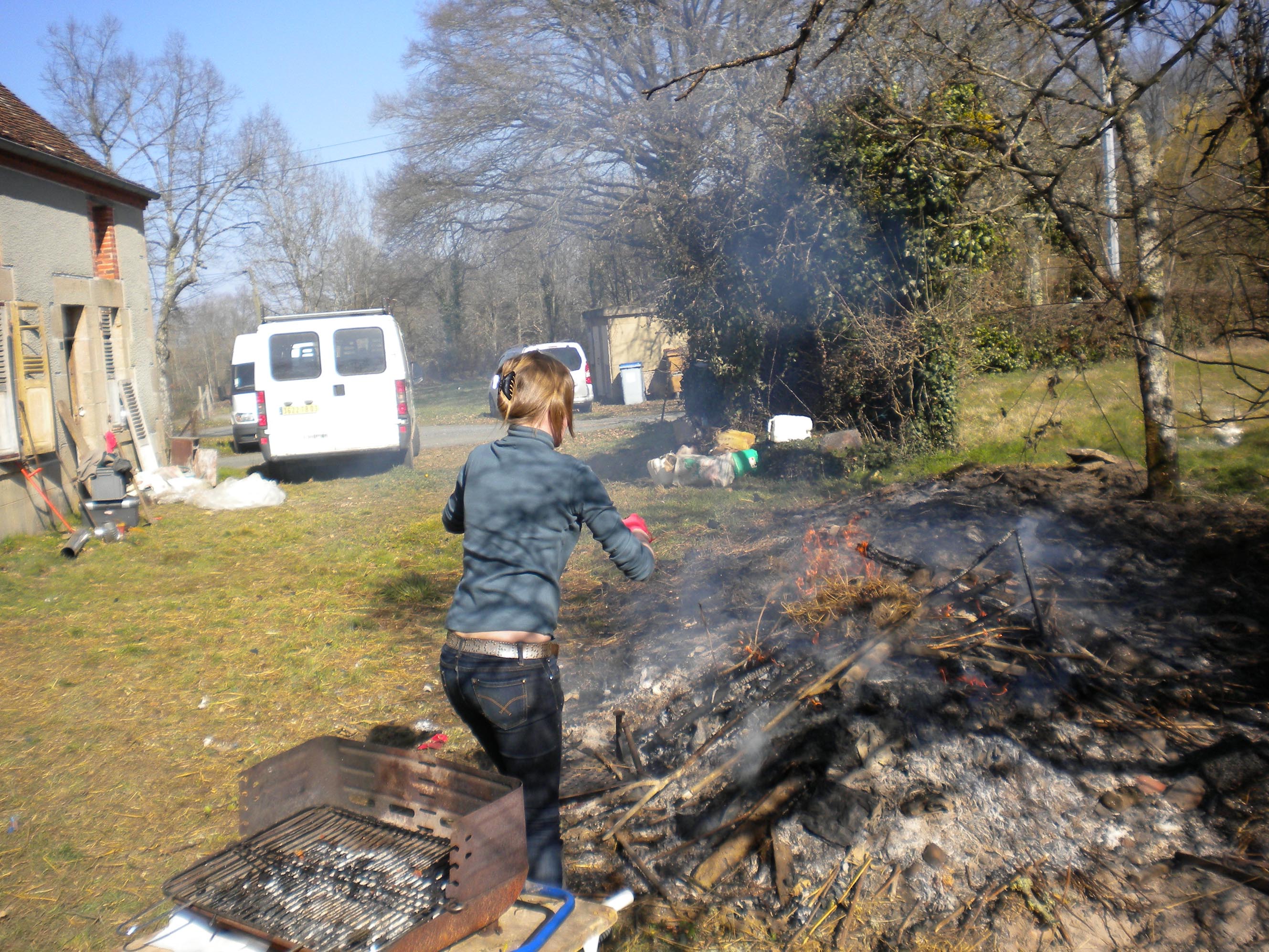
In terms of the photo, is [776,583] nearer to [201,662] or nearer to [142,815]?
[142,815]

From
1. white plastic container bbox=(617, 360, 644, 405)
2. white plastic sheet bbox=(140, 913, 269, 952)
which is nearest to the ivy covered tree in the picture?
white plastic sheet bbox=(140, 913, 269, 952)

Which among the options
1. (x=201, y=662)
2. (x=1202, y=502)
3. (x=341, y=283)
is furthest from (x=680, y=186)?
(x=341, y=283)

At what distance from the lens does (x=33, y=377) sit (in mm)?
9742

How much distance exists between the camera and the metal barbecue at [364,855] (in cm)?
207

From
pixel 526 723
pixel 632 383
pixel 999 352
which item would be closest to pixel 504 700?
pixel 526 723

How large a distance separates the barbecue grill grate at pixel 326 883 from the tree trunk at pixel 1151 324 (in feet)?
18.3

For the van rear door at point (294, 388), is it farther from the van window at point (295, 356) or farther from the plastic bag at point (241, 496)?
the plastic bag at point (241, 496)

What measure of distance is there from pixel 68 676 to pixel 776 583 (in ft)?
15.6

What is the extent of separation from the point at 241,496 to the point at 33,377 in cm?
275

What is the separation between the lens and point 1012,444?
9391 mm

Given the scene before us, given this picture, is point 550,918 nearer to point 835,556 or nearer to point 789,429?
point 835,556

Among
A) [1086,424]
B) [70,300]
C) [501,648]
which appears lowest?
[501,648]

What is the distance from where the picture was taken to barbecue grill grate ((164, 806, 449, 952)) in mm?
2115

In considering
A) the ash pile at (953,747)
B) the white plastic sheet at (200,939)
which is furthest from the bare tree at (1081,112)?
the white plastic sheet at (200,939)
